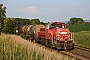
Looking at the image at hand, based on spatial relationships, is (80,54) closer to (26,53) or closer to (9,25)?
(26,53)

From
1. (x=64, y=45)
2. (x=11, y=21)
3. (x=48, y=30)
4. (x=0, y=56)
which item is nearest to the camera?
(x=0, y=56)

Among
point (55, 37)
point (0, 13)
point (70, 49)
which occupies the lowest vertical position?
point (70, 49)

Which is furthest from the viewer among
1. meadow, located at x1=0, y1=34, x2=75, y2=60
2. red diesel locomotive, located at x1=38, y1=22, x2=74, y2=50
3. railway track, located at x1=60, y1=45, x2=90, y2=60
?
red diesel locomotive, located at x1=38, y1=22, x2=74, y2=50

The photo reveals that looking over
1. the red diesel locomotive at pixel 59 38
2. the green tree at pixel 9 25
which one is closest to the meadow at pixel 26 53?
the red diesel locomotive at pixel 59 38

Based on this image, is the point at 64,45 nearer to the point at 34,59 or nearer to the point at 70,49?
the point at 70,49

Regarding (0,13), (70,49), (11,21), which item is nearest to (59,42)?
(70,49)

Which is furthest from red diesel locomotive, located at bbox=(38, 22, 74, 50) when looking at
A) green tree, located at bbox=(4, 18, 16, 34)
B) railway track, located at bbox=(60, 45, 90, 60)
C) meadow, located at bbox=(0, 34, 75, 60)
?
green tree, located at bbox=(4, 18, 16, 34)

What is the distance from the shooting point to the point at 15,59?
26.5 ft

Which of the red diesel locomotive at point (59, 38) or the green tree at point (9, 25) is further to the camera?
the green tree at point (9, 25)

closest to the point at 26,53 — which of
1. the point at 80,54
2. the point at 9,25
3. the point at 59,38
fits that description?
the point at 80,54

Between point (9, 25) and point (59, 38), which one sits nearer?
point (59, 38)

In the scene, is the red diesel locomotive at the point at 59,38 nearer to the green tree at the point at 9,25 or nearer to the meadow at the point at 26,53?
the meadow at the point at 26,53

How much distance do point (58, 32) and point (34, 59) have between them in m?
9.14

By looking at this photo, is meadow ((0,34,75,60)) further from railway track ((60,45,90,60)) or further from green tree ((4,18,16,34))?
green tree ((4,18,16,34))
